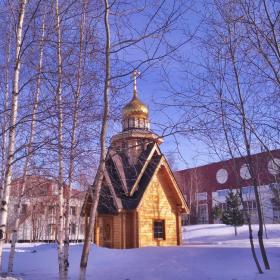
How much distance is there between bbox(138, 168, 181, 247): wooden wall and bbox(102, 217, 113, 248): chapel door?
5.56 feet

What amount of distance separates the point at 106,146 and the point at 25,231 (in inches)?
1454

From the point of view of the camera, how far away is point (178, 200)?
64.7 ft

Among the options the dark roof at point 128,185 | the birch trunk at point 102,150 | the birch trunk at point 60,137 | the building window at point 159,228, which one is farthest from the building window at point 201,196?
the birch trunk at point 102,150

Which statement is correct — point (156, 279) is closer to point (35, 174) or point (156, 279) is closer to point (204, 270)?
point (204, 270)

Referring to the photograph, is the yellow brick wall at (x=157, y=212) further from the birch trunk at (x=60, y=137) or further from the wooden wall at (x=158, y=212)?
the birch trunk at (x=60, y=137)

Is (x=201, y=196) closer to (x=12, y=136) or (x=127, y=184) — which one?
(x=127, y=184)

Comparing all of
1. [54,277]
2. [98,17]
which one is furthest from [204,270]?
[98,17]

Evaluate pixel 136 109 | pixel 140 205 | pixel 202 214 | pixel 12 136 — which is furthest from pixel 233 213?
pixel 12 136

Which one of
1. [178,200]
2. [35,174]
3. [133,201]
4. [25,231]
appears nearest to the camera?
[35,174]

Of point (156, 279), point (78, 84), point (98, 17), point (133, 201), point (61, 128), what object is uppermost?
point (98, 17)

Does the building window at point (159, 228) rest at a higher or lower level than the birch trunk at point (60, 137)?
lower

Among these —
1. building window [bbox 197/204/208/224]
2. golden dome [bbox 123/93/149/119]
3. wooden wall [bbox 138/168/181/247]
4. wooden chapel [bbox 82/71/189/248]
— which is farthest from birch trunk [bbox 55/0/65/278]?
building window [bbox 197/204/208/224]

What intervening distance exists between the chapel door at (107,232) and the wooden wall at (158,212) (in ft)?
5.56

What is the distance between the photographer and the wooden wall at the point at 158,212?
60.3 feet
